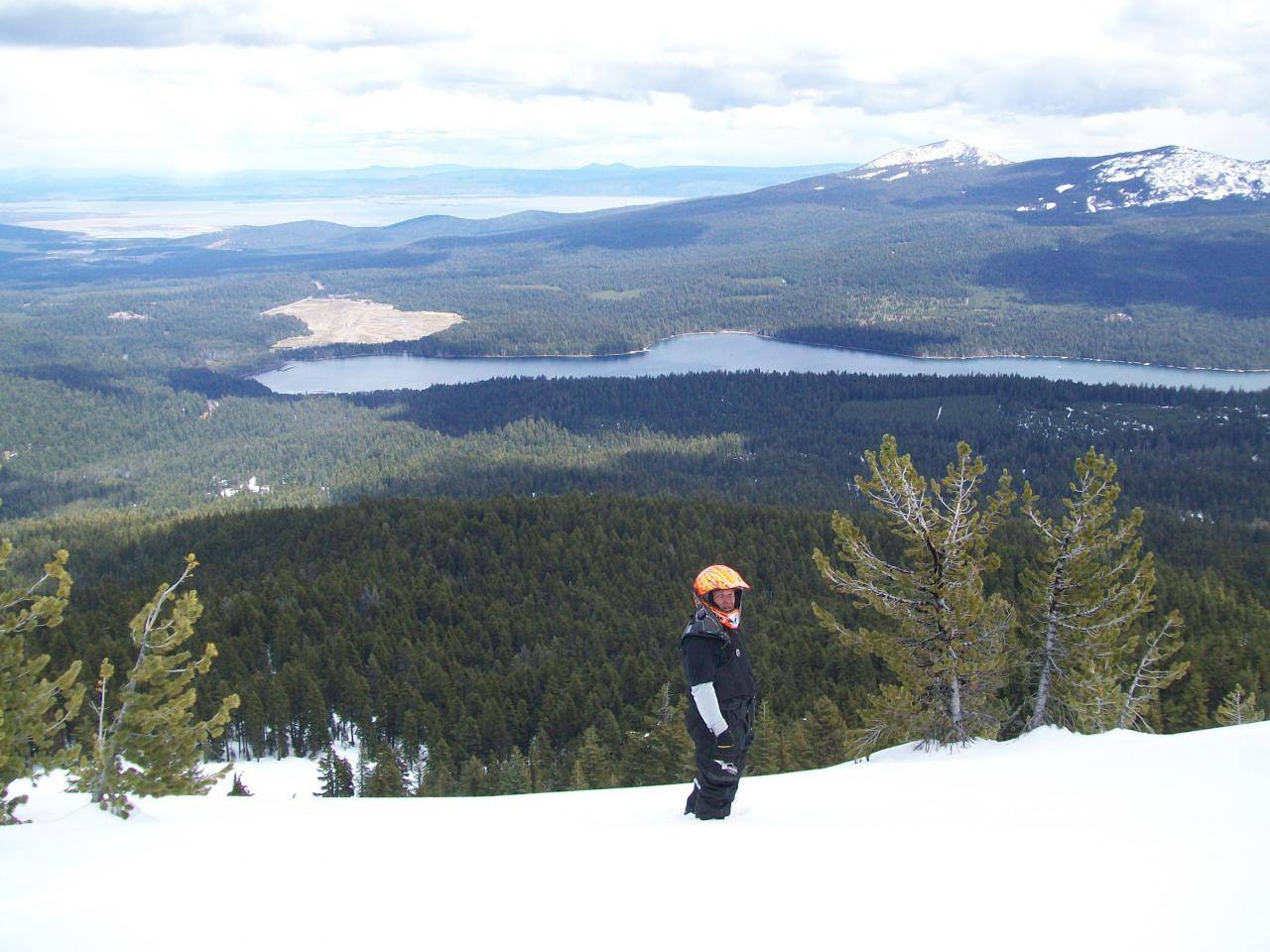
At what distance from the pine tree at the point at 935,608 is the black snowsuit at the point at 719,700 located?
9845mm

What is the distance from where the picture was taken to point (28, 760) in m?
19.0

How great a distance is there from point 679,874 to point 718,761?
2.45m

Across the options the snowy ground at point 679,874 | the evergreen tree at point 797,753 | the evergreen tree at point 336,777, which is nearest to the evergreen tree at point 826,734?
the evergreen tree at point 797,753

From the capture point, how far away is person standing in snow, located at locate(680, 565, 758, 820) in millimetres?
11367

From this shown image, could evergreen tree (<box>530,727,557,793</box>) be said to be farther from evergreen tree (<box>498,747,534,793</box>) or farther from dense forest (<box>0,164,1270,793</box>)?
evergreen tree (<box>498,747,534,793</box>)

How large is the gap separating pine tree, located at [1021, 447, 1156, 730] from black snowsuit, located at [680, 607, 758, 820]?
13.0m

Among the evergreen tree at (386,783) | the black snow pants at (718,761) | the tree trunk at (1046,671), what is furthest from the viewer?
the evergreen tree at (386,783)

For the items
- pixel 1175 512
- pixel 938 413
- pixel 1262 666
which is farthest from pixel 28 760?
pixel 938 413

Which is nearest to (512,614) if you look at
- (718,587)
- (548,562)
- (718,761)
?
(548,562)

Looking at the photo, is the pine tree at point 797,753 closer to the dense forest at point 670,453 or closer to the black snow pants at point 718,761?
the black snow pants at point 718,761

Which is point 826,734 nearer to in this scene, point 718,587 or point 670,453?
point 718,587

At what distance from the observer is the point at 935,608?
22734mm

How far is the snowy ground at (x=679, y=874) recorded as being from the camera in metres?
8.58

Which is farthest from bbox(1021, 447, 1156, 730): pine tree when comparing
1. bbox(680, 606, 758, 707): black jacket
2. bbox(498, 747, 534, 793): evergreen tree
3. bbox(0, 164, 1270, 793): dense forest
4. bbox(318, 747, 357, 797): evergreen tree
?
bbox(318, 747, 357, 797): evergreen tree
